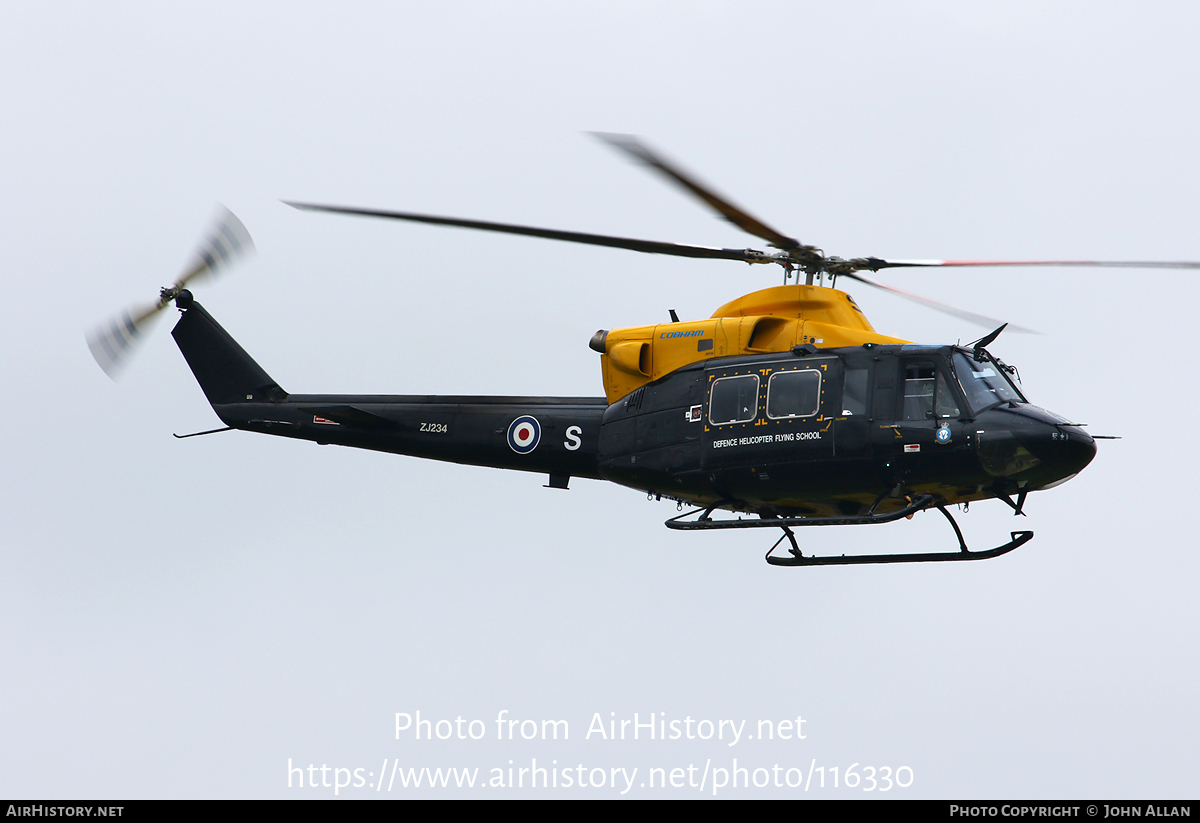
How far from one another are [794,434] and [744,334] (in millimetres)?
2103

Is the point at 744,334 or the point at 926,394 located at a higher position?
the point at 744,334

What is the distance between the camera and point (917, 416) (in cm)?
1975

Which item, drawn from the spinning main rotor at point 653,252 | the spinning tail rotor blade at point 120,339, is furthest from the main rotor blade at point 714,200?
the spinning tail rotor blade at point 120,339

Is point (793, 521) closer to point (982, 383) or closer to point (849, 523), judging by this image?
point (849, 523)

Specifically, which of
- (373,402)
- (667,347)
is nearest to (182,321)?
(373,402)

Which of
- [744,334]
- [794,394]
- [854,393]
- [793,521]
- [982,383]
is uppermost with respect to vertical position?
[744,334]

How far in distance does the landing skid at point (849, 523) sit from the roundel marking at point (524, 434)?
10.7ft

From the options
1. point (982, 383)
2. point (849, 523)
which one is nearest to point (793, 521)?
point (849, 523)

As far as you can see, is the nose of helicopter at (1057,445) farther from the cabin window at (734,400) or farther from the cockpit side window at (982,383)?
the cabin window at (734,400)

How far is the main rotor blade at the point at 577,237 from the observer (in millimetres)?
18439

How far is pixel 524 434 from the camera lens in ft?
77.1

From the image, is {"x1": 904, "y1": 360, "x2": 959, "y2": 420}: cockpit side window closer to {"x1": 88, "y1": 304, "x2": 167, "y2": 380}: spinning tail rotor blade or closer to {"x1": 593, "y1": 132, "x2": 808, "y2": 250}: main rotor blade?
{"x1": 593, "y1": 132, "x2": 808, "y2": 250}: main rotor blade

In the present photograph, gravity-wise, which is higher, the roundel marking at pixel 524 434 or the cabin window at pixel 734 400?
the cabin window at pixel 734 400
